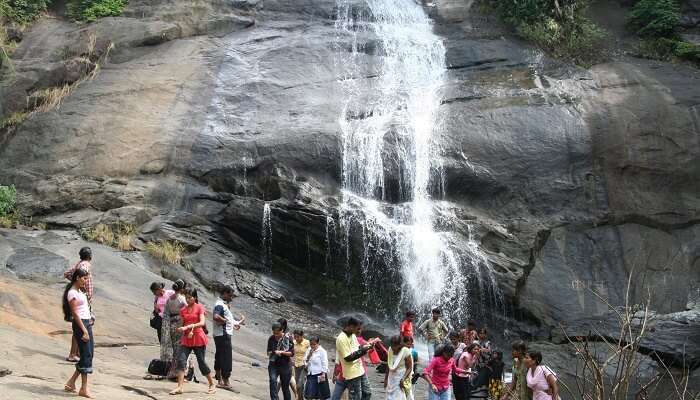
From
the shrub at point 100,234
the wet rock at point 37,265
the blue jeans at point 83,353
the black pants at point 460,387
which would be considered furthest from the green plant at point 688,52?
the blue jeans at point 83,353

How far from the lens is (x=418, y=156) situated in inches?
898

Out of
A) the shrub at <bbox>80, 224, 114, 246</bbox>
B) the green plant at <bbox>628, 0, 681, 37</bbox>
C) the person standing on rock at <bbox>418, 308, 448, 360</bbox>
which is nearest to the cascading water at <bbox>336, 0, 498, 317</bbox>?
the person standing on rock at <bbox>418, 308, 448, 360</bbox>

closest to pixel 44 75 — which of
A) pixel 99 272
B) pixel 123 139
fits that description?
pixel 123 139

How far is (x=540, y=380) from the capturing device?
9.34m

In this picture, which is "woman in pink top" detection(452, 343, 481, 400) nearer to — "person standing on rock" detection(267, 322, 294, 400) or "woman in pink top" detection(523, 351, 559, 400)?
"person standing on rock" detection(267, 322, 294, 400)

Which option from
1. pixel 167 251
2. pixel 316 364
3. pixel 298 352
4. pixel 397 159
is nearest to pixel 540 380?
pixel 316 364

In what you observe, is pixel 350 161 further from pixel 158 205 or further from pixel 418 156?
pixel 158 205

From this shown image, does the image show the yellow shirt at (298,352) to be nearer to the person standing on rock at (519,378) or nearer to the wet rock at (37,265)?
the person standing on rock at (519,378)

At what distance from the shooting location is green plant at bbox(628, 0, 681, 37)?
26.9 meters

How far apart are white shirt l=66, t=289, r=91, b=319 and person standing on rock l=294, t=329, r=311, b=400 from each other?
11.3ft

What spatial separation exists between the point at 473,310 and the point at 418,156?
5.03 metres

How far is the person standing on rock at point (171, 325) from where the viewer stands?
449 inches

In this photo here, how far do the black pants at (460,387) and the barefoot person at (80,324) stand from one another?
5534 millimetres

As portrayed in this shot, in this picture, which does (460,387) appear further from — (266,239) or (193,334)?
(266,239)
